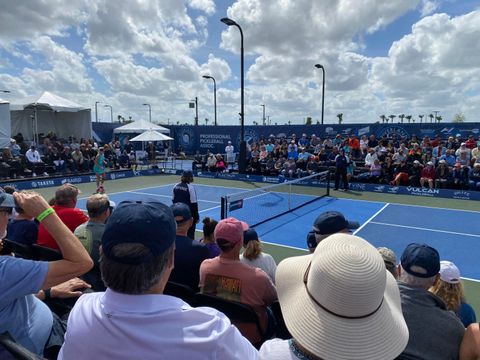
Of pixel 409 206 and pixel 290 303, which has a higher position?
pixel 290 303

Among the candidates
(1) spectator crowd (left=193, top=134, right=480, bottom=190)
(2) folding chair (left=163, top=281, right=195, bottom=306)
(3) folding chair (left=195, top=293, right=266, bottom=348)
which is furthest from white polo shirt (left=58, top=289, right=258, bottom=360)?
(1) spectator crowd (left=193, top=134, right=480, bottom=190)

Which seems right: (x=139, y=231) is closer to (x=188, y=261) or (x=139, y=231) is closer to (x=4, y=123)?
(x=188, y=261)

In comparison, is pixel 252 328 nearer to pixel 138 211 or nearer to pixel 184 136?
pixel 138 211

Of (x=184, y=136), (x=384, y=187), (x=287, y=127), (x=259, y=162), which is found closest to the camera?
(x=384, y=187)

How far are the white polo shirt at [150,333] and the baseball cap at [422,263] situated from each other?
179cm

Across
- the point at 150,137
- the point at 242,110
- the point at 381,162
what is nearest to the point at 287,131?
the point at 242,110

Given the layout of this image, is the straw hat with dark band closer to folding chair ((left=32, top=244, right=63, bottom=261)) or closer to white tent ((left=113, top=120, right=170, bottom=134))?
folding chair ((left=32, top=244, right=63, bottom=261))

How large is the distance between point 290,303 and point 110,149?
2612 centimetres

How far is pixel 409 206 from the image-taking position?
14727 millimetres

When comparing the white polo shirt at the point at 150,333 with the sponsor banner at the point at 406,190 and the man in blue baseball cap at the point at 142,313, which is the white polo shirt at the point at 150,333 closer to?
the man in blue baseball cap at the point at 142,313

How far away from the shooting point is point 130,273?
1574 millimetres

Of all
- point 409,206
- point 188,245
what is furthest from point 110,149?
point 188,245

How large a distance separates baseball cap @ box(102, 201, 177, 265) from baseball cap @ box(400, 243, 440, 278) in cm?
203

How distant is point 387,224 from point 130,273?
37.5ft
